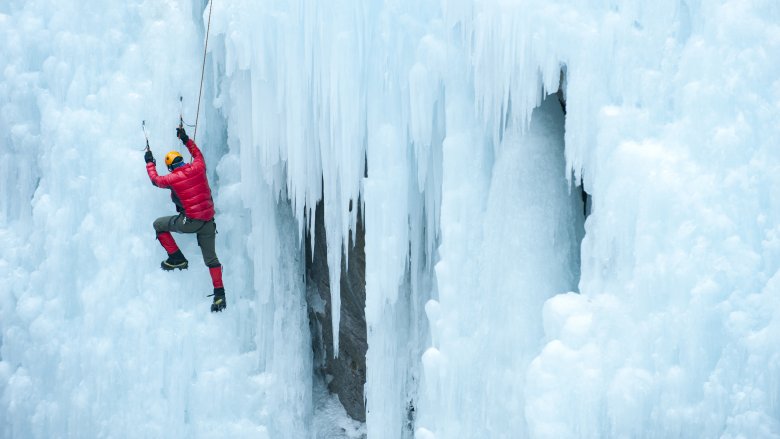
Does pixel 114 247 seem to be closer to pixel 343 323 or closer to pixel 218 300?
pixel 218 300

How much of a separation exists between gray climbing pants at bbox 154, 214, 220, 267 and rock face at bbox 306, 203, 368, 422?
1124mm

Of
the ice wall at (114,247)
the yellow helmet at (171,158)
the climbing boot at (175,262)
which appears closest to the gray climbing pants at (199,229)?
the climbing boot at (175,262)

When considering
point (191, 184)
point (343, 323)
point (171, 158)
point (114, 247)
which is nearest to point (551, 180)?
point (343, 323)

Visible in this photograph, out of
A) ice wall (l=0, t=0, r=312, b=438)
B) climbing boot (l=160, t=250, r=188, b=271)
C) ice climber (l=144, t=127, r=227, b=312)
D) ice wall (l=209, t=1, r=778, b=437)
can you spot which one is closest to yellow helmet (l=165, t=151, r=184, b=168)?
ice climber (l=144, t=127, r=227, b=312)

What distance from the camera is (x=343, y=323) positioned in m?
7.80

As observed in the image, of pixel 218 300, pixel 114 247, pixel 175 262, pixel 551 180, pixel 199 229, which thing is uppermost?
pixel 551 180

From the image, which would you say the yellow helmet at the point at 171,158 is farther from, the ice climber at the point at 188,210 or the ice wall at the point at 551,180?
the ice wall at the point at 551,180

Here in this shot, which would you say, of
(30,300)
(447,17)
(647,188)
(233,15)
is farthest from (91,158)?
(647,188)

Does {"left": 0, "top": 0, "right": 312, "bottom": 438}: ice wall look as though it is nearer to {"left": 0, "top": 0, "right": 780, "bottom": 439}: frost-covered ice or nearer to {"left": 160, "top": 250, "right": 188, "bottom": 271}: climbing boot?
{"left": 0, "top": 0, "right": 780, "bottom": 439}: frost-covered ice

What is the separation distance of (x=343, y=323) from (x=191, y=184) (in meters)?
2.20

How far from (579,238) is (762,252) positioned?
1.50 metres

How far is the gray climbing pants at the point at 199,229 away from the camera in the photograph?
6.88m

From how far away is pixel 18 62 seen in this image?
7320 mm

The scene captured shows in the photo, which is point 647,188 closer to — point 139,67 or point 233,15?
point 233,15
